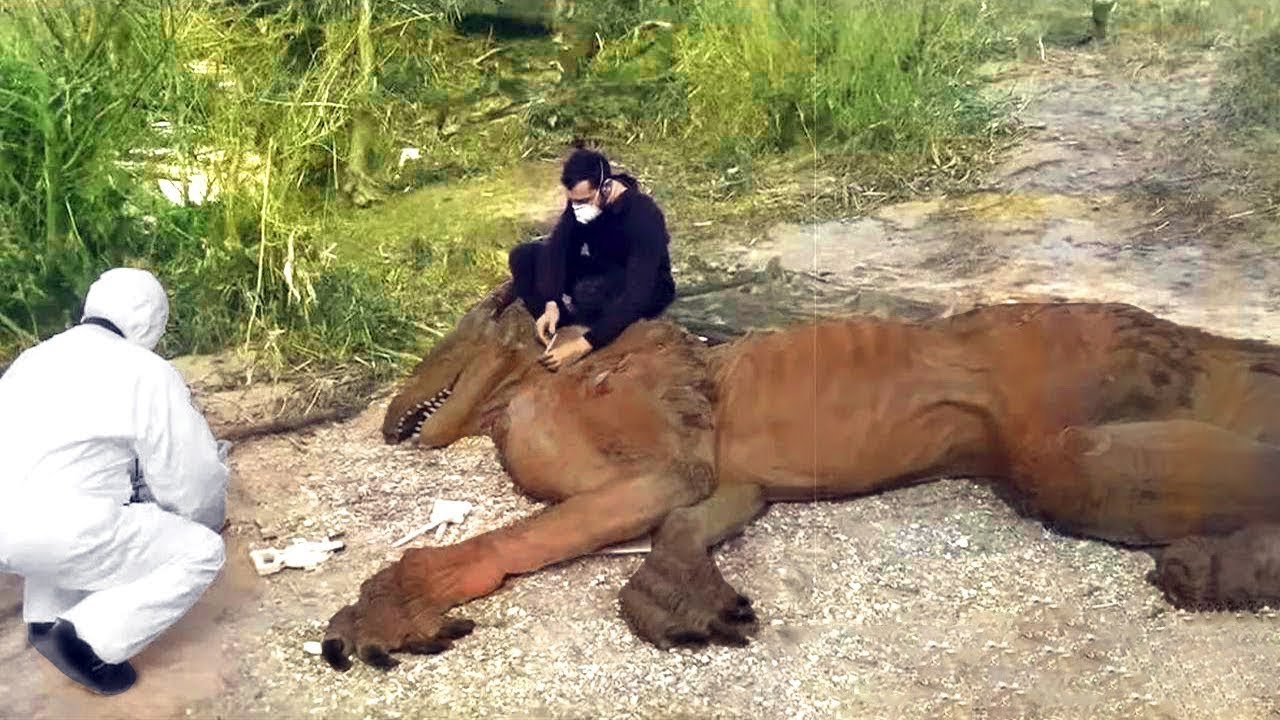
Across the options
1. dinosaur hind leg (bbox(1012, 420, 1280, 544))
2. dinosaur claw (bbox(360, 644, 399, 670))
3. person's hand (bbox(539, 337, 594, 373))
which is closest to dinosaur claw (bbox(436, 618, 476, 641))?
dinosaur claw (bbox(360, 644, 399, 670))

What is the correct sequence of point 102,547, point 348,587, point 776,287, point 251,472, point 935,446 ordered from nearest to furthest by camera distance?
point 102,547 → point 348,587 → point 935,446 → point 251,472 → point 776,287

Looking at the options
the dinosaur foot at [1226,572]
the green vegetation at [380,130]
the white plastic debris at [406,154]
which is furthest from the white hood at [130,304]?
the dinosaur foot at [1226,572]

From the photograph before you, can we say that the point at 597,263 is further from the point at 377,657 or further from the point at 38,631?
the point at 38,631

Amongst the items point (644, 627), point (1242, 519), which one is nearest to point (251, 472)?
point (644, 627)

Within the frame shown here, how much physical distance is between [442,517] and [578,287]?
2.68 ft

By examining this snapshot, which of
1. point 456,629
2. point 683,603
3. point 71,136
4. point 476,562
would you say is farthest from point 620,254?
point 71,136

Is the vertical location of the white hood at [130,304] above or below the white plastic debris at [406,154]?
below

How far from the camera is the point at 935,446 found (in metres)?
3.90

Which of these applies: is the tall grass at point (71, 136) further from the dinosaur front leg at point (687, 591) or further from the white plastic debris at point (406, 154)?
the dinosaur front leg at point (687, 591)

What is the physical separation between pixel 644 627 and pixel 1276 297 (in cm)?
198

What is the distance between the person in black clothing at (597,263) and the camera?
4.07 m

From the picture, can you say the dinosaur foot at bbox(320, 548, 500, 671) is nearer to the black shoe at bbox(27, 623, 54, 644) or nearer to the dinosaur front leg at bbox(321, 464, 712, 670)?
the dinosaur front leg at bbox(321, 464, 712, 670)

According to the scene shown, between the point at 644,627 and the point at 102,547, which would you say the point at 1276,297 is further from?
the point at 102,547

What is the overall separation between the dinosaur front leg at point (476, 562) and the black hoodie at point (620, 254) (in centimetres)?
59
